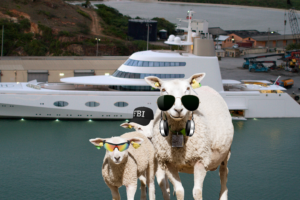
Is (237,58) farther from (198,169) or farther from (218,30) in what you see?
(198,169)

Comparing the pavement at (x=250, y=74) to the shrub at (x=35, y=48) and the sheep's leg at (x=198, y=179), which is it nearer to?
the shrub at (x=35, y=48)

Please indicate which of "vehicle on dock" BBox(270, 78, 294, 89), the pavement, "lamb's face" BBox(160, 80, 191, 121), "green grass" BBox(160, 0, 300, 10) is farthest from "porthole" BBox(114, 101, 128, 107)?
"green grass" BBox(160, 0, 300, 10)

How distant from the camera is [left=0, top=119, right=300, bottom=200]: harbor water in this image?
2070 cm

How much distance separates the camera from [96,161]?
82.4 ft

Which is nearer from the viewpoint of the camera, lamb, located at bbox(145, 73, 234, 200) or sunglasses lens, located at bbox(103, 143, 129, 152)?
lamb, located at bbox(145, 73, 234, 200)

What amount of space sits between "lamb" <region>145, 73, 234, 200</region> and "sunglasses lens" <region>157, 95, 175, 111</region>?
0.07 meters

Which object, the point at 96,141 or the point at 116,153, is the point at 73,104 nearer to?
the point at 116,153

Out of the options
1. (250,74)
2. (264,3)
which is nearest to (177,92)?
(250,74)

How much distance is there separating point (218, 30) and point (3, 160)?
84.0 meters

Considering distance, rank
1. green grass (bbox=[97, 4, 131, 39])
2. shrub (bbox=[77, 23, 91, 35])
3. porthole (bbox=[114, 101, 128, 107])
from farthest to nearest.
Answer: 1. green grass (bbox=[97, 4, 131, 39])
2. shrub (bbox=[77, 23, 91, 35])
3. porthole (bbox=[114, 101, 128, 107])

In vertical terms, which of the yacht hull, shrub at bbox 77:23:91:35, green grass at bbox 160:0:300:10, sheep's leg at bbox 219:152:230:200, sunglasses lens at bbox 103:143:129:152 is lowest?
the yacht hull

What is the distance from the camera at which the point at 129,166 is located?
11.4 metres

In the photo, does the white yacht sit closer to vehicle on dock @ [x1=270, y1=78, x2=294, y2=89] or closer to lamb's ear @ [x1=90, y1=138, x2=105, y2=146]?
vehicle on dock @ [x1=270, y1=78, x2=294, y2=89]

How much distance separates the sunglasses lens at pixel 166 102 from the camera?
8117mm
